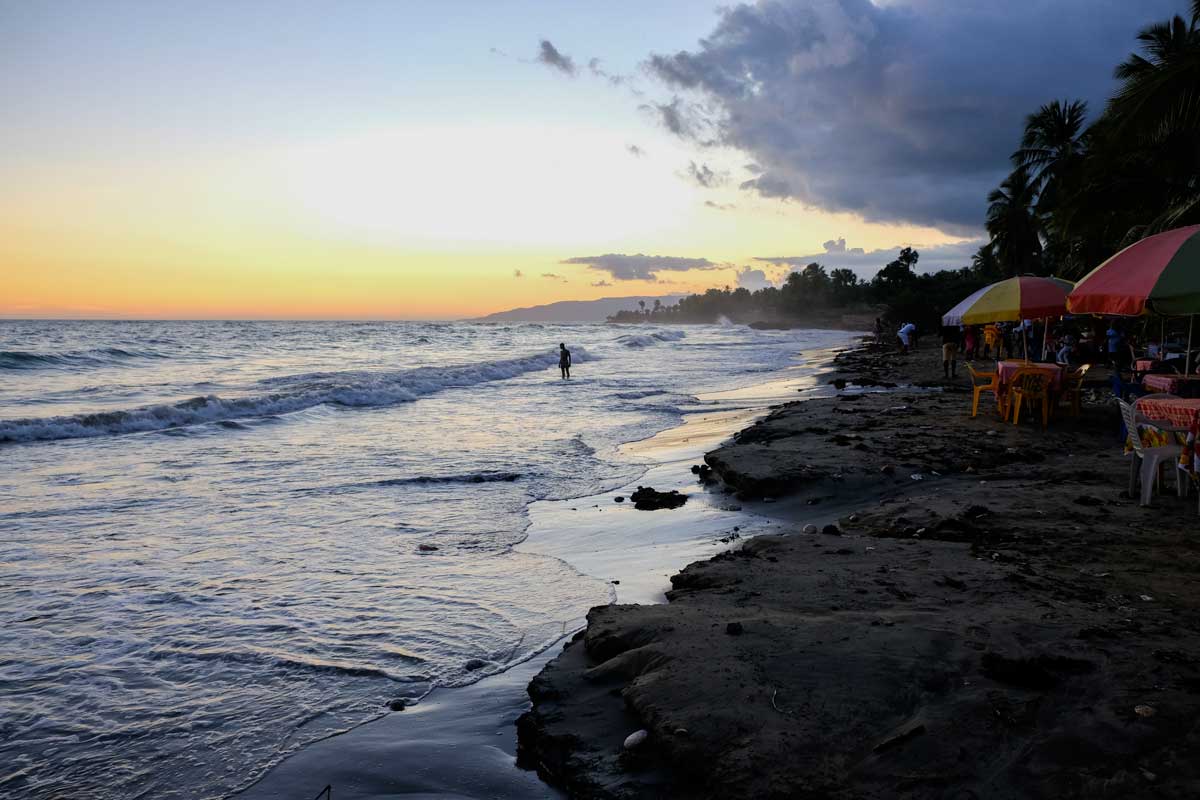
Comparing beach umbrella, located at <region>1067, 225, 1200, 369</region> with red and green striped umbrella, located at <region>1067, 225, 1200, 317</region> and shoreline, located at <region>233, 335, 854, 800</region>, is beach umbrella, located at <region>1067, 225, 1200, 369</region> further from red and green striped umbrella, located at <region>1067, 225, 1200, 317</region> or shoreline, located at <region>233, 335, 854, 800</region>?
shoreline, located at <region>233, 335, 854, 800</region>

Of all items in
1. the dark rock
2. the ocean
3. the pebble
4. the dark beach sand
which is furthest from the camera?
the dark rock

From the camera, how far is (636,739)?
335 centimetres

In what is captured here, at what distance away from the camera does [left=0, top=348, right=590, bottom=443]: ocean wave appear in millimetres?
15781

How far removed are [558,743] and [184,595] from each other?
4.06 metres

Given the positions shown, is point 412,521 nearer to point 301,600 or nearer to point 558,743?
point 301,600

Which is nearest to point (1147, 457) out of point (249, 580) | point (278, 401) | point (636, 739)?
point (636, 739)

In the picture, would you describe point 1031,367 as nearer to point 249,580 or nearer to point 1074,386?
point 1074,386

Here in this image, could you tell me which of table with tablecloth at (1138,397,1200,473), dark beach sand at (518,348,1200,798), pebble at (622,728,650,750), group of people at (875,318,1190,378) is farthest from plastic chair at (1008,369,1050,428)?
pebble at (622,728,650,750)

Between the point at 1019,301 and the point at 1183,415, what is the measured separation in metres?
5.16

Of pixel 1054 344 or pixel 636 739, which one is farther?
pixel 1054 344

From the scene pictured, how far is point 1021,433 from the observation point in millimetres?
11133

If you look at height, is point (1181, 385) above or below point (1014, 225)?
below

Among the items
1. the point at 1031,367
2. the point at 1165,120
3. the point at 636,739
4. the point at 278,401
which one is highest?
the point at 1165,120

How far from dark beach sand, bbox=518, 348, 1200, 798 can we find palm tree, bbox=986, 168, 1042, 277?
171 ft
